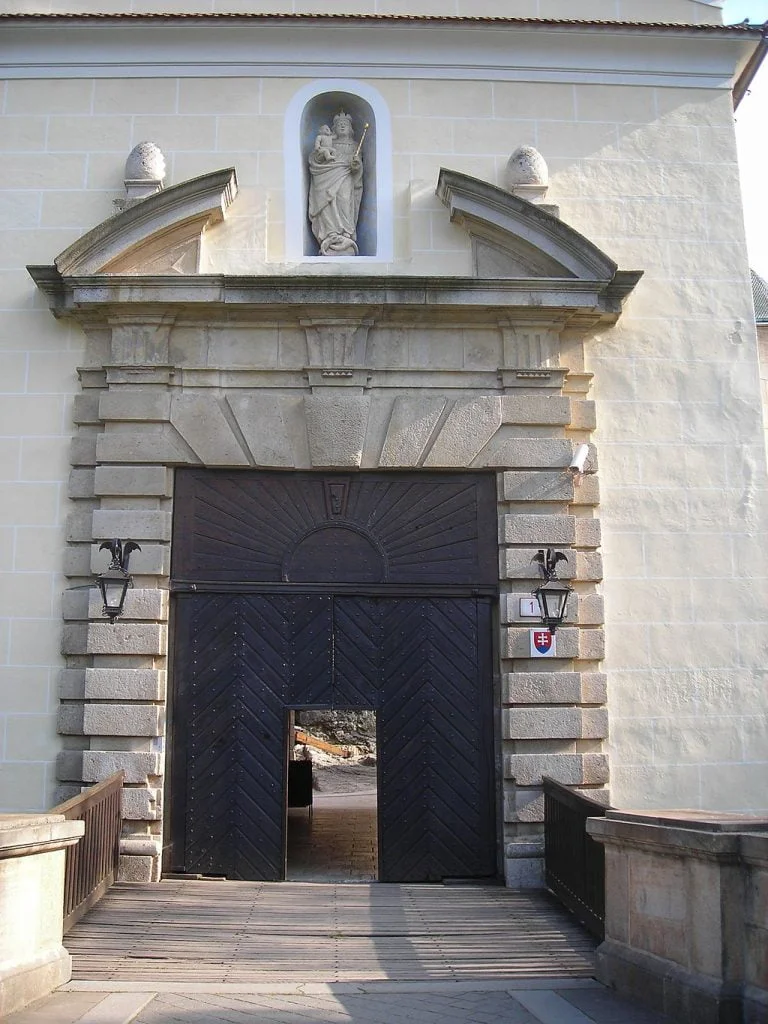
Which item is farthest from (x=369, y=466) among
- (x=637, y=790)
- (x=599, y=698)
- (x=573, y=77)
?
(x=573, y=77)

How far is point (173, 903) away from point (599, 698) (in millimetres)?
3595

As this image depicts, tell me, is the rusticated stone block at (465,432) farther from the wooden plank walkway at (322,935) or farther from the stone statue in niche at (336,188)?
the wooden plank walkway at (322,935)

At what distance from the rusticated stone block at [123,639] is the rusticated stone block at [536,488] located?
304cm

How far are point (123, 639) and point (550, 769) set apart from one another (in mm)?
3487

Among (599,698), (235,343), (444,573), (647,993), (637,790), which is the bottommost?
(647,993)

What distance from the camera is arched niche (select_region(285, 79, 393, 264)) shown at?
9.27 meters

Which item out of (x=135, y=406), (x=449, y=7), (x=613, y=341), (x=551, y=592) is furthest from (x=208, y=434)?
(x=449, y=7)

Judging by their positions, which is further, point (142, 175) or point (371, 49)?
point (371, 49)

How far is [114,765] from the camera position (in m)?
8.19

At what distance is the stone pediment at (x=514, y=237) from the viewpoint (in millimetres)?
8805

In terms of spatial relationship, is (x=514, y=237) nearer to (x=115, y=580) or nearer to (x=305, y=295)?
(x=305, y=295)

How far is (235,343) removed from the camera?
893cm

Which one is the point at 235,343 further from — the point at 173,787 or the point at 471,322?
the point at 173,787

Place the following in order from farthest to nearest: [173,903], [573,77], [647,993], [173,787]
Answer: [573,77] < [173,787] < [173,903] < [647,993]
